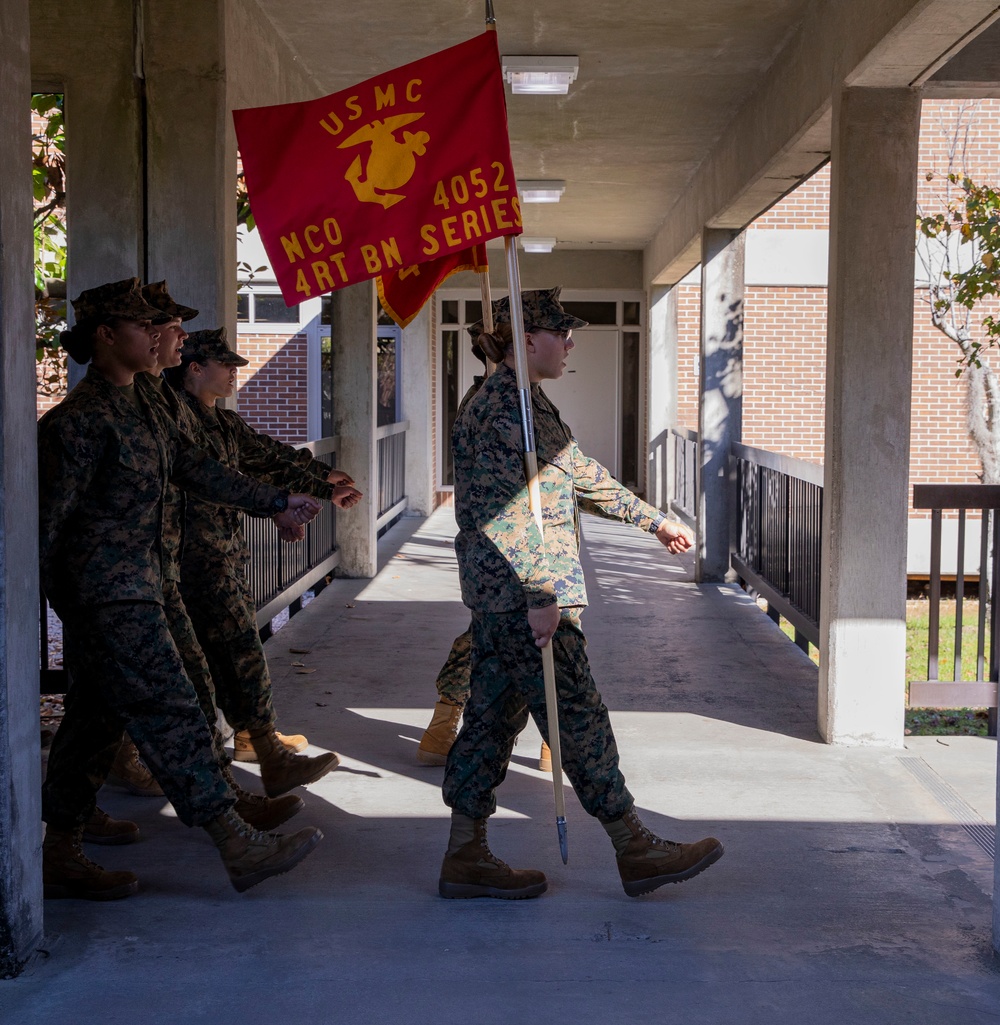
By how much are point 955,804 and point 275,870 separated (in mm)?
2690

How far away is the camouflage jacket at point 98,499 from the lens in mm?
3717

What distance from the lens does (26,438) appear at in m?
3.46

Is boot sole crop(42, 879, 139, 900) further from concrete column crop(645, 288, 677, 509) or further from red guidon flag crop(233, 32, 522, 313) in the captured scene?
concrete column crop(645, 288, 677, 509)

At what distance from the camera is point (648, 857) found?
391 cm

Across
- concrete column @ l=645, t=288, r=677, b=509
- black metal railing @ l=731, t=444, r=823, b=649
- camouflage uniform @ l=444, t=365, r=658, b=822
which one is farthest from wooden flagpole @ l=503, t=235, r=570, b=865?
concrete column @ l=645, t=288, r=677, b=509

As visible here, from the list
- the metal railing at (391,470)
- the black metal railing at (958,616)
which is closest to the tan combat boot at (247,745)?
the black metal railing at (958,616)

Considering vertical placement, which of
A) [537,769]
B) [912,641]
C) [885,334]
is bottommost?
[912,641]

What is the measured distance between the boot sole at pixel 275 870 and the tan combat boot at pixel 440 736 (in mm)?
1461

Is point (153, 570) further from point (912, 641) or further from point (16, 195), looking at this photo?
point (912, 641)

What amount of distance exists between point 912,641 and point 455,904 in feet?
34.0

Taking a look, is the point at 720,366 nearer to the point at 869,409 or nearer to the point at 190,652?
the point at 869,409

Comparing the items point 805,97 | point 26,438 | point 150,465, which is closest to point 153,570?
point 150,465

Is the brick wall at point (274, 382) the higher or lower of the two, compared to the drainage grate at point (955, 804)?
higher

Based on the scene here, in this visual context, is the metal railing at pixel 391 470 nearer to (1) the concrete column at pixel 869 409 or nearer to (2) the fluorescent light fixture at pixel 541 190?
(2) the fluorescent light fixture at pixel 541 190
